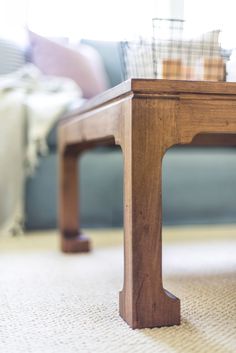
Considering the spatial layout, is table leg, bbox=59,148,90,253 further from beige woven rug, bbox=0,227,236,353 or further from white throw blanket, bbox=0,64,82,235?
white throw blanket, bbox=0,64,82,235

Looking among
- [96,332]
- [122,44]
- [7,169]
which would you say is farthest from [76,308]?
[7,169]

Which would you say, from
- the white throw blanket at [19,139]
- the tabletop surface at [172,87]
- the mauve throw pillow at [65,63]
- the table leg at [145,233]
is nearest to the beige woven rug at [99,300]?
the table leg at [145,233]

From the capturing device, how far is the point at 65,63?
221 centimetres

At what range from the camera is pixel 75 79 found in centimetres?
220

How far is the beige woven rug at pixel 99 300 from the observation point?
69 cm

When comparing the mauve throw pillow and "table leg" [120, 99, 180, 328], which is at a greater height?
the mauve throw pillow

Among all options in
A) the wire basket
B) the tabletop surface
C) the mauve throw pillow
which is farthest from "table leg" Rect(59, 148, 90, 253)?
the mauve throw pillow

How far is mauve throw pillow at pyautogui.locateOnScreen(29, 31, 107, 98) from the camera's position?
2.18 m

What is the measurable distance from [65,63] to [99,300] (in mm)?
1494

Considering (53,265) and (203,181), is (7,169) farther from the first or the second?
(203,181)

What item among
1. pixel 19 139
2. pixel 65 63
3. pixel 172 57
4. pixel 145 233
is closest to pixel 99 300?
pixel 145 233

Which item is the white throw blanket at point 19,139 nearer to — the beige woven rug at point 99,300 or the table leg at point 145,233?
the beige woven rug at point 99,300

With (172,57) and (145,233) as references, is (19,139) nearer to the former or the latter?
(172,57)

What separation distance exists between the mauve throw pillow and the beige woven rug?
0.90 meters
